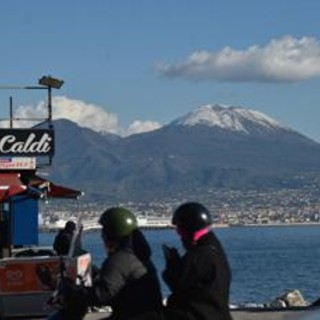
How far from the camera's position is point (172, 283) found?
834cm

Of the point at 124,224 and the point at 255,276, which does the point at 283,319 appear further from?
the point at 255,276

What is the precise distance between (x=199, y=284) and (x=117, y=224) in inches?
→ 26.4

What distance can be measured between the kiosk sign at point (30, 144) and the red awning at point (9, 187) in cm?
181

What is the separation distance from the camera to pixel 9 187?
67.8ft

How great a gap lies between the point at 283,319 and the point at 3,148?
1076 centimetres

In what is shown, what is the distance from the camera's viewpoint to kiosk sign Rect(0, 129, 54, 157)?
2408 cm

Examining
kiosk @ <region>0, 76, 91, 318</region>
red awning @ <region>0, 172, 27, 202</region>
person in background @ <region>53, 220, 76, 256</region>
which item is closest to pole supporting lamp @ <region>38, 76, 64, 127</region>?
kiosk @ <region>0, 76, 91, 318</region>

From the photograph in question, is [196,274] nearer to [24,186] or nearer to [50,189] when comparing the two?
[24,186]

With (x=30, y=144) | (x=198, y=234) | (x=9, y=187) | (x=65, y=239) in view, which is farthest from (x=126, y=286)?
(x=30, y=144)

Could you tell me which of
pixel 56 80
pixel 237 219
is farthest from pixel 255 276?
pixel 237 219

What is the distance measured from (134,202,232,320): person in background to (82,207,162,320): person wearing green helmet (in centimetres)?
11

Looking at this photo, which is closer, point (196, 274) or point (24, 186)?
point (196, 274)

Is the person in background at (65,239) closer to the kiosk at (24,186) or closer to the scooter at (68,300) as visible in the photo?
the kiosk at (24,186)

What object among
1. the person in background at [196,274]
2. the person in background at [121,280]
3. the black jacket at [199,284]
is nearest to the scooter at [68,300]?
the person in background at [121,280]
